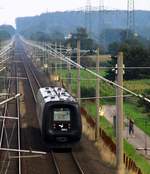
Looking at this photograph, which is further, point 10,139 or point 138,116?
point 138,116

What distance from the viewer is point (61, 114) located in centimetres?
2023

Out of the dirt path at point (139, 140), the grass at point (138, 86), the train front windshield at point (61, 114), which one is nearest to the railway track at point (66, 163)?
the train front windshield at point (61, 114)

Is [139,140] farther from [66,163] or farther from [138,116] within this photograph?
[138,116]

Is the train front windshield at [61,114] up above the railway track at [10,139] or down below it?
above

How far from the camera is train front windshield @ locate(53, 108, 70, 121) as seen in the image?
797 inches

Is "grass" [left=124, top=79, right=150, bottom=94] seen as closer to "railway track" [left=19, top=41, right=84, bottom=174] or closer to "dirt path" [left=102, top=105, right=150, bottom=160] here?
"dirt path" [left=102, top=105, right=150, bottom=160]

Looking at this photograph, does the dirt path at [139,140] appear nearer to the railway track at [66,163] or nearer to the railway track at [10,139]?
the railway track at [66,163]

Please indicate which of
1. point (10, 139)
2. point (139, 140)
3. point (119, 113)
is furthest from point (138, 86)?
point (119, 113)

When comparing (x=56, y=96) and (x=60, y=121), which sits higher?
(x=56, y=96)

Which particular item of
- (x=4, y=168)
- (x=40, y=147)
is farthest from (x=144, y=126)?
(x=4, y=168)

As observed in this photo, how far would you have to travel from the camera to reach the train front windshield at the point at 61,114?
20234 mm

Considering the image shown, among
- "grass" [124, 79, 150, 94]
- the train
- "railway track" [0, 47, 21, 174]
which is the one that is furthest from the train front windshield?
"grass" [124, 79, 150, 94]

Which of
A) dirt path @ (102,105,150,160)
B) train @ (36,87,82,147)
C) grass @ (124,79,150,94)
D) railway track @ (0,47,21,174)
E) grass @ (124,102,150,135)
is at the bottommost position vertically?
grass @ (124,102,150,135)

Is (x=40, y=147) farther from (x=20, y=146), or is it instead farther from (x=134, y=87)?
(x=134, y=87)
